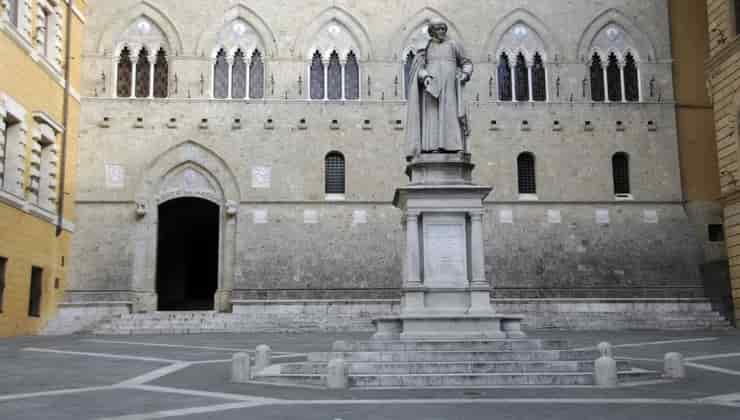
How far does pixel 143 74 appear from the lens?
31.0 meters

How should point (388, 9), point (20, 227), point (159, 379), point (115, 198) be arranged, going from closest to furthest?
point (159, 379) < point (20, 227) < point (115, 198) < point (388, 9)

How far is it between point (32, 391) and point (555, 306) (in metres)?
20.6

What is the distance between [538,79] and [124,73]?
15399 millimetres

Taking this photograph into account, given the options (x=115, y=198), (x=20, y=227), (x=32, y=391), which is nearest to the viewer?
(x=32, y=391)

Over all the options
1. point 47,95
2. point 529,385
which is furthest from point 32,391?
point 47,95

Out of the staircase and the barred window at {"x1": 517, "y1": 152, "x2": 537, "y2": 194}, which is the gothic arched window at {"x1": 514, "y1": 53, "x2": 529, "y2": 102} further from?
the staircase

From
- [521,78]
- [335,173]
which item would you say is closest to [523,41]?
[521,78]

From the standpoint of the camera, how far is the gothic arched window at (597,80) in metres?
31.9

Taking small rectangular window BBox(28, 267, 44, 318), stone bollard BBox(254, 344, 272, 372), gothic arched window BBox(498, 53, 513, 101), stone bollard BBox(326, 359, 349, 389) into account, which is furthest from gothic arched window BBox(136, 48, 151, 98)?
stone bollard BBox(326, 359, 349, 389)

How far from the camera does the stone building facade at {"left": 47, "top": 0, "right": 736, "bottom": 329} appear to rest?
1164 inches

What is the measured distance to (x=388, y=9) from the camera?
3173 centimetres

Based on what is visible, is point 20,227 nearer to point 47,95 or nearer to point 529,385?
point 47,95

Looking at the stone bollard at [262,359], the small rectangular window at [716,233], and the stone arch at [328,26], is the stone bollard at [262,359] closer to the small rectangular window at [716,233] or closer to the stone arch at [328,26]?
the stone arch at [328,26]

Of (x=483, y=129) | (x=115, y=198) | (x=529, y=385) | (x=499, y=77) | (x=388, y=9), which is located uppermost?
(x=388, y=9)
